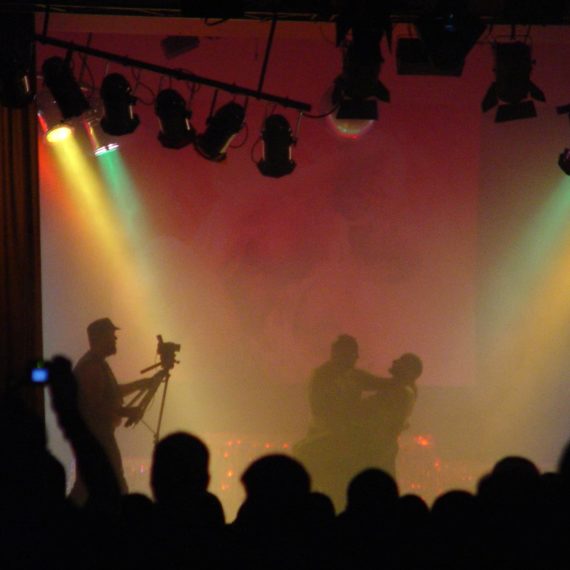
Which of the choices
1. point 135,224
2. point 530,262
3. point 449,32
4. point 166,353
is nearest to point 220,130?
point 449,32

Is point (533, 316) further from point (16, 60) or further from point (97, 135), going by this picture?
point (16, 60)

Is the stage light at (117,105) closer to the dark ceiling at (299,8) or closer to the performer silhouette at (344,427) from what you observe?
the dark ceiling at (299,8)

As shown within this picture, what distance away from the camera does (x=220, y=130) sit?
4.54m

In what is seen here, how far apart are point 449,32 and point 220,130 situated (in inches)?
53.0

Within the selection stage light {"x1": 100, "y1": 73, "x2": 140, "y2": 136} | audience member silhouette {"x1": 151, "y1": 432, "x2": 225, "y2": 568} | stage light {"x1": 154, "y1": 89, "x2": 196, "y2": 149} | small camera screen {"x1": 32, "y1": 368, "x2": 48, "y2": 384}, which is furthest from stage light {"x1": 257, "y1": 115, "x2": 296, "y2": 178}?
audience member silhouette {"x1": 151, "y1": 432, "x2": 225, "y2": 568}

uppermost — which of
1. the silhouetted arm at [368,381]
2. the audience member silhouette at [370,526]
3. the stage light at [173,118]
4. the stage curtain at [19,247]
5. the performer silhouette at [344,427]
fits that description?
the stage light at [173,118]

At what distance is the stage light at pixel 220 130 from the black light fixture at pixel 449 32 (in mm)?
1078

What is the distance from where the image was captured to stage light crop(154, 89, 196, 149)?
4.40 metres

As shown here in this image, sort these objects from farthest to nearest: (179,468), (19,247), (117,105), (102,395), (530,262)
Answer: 1. (530,262)
2. (102,395)
3. (19,247)
4. (117,105)
5. (179,468)

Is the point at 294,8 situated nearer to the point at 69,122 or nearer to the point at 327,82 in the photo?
the point at 69,122

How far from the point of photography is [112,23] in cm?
478

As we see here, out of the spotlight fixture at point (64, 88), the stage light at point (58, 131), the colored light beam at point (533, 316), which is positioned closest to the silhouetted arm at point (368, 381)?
the colored light beam at point (533, 316)

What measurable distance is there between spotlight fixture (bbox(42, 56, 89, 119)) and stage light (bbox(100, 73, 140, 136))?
0.12 metres

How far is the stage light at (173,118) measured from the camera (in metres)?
4.40
